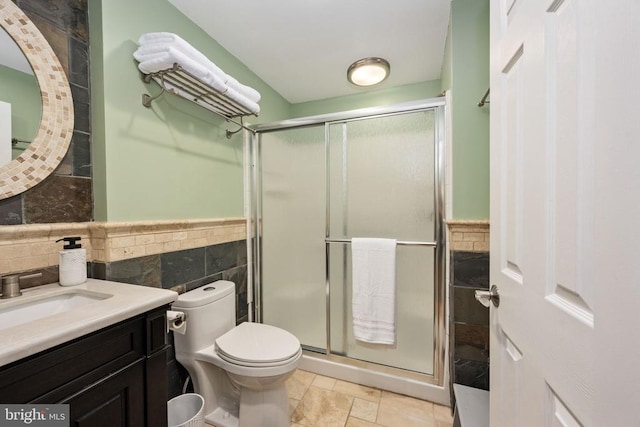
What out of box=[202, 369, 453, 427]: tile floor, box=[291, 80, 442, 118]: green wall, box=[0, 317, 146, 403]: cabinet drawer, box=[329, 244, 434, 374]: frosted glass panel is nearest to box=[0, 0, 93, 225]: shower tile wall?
box=[0, 317, 146, 403]: cabinet drawer

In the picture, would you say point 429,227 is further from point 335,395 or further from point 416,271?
point 335,395

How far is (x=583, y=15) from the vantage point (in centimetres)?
40

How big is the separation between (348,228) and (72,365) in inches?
57.0

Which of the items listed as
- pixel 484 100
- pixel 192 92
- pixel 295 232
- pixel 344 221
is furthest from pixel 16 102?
pixel 484 100

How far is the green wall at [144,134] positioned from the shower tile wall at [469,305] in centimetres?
154

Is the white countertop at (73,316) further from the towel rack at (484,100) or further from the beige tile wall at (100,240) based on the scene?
the towel rack at (484,100)

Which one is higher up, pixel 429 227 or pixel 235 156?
pixel 235 156

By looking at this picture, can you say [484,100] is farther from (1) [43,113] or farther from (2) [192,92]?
(1) [43,113]

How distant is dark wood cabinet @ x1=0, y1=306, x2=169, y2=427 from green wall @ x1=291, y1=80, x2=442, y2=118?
2.22 m

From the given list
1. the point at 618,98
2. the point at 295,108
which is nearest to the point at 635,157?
the point at 618,98

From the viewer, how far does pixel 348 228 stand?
1778 millimetres

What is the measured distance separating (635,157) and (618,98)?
3.4 inches

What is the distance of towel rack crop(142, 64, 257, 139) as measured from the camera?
3.99ft

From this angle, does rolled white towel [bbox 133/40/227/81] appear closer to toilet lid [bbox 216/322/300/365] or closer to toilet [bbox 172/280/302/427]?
toilet [bbox 172/280/302/427]
